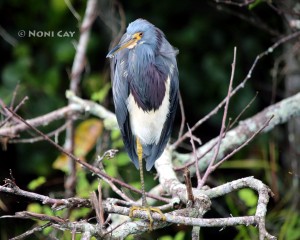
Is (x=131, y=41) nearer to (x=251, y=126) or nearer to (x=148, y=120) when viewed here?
(x=148, y=120)

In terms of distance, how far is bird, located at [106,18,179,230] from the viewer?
282 centimetres

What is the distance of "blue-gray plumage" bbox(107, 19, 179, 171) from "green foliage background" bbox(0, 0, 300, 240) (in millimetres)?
1309

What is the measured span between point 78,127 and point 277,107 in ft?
4.91

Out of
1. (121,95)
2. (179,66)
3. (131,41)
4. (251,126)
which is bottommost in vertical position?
(251,126)

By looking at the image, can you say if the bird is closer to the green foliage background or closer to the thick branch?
the thick branch

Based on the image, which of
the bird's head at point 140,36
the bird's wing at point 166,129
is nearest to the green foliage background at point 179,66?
the bird's wing at point 166,129

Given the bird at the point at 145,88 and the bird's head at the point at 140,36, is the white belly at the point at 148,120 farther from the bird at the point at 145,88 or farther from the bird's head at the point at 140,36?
the bird's head at the point at 140,36

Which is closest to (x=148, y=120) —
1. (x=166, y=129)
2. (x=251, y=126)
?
(x=166, y=129)

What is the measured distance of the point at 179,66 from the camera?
4637 mm

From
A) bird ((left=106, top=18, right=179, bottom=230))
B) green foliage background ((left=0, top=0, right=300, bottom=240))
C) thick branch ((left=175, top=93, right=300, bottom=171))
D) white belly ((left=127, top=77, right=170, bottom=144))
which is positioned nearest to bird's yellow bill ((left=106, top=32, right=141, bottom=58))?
bird ((left=106, top=18, right=179, bottom=230))

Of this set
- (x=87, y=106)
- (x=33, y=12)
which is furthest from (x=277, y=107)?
(x=33, y=12)

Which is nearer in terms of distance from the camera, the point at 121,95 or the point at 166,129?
the point at 121,95

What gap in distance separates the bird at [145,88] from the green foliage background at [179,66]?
1311 mm

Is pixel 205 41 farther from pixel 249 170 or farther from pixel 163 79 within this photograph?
pixel 163 79
